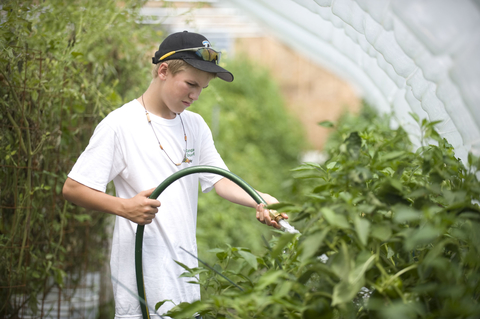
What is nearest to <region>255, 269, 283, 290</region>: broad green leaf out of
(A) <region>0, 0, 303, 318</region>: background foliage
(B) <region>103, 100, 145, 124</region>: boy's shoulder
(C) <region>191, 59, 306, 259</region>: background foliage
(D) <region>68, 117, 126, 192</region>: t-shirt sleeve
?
(D) <region>68, 117, 126, 192</region>: t-shirt sleeve

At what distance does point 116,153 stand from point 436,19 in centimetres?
107

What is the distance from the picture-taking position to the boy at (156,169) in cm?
148

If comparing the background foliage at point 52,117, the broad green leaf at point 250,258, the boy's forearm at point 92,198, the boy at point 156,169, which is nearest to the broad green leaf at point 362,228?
the broad green leaf at point 250,258

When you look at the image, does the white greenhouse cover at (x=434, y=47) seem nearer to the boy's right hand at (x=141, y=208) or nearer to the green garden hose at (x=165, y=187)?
the green garden hose at (x=165, y=187)

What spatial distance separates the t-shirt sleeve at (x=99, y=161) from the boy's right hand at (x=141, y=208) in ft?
0.49

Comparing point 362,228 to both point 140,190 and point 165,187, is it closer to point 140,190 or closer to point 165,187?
point 165,187

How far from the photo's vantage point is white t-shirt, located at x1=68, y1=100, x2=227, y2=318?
1491mm

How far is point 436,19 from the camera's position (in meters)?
1.05

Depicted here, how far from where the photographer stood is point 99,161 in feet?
4.79

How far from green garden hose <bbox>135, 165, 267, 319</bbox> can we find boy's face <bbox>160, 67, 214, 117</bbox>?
363 millimetres

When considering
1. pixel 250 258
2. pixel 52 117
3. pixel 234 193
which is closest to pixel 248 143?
pixel 52 117

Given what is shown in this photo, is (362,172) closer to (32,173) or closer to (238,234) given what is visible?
(32,173)

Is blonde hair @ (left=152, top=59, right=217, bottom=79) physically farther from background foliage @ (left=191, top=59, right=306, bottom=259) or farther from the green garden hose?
background foliage @ (left=191, top=59, right=306, bottom=259)

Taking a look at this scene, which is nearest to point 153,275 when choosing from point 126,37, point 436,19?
point 436,19
